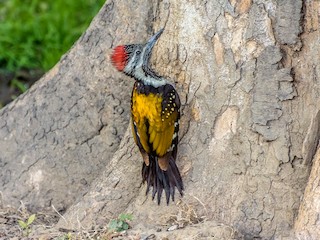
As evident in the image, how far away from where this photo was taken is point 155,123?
5.73 m

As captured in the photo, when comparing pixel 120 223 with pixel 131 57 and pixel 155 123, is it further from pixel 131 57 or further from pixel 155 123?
pixel 131 57

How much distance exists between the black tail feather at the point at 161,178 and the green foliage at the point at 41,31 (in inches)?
130

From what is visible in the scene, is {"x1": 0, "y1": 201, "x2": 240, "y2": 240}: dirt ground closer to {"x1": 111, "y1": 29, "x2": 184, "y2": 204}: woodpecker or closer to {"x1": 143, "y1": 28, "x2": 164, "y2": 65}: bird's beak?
{"x1": 111, "y1": 29, "x2": 184, "y2": 204}: woodpecker

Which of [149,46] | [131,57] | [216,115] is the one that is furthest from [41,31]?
[216,115]

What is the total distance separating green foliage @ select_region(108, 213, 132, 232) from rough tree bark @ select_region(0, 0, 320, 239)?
8 cm

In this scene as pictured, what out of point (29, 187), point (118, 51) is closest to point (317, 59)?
→ point (118, 51)

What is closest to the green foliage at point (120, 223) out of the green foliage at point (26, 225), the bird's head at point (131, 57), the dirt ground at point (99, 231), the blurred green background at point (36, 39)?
the dirt ground at point (99, 231)

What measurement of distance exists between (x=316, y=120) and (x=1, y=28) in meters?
4.84

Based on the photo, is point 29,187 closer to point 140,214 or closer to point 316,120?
point 140,214

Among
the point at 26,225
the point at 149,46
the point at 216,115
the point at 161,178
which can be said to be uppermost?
the point at 149,46

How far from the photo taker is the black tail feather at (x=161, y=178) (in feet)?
18.6

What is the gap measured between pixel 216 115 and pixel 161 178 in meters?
0.56

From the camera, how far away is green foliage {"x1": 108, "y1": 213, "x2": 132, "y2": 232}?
18.7 ft

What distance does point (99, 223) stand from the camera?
5957mm
